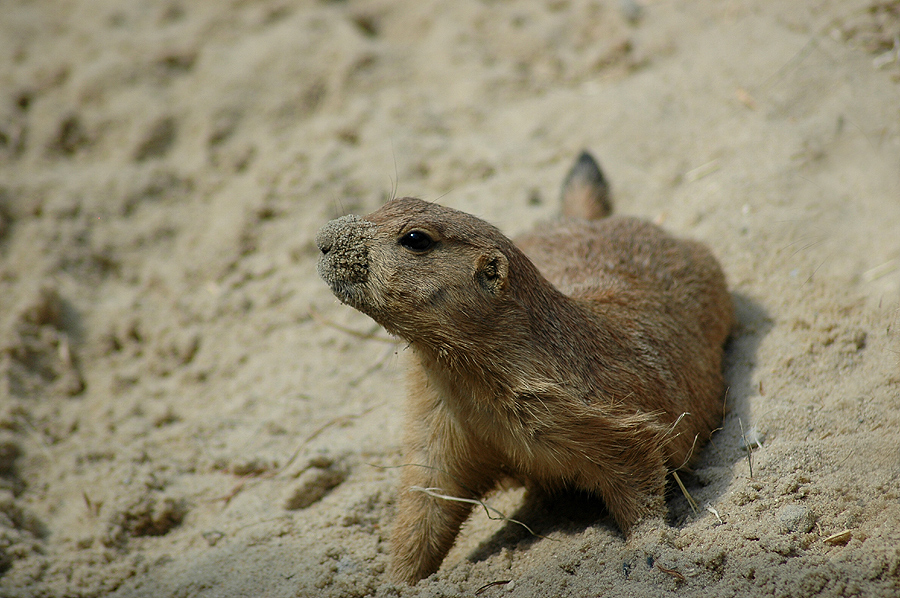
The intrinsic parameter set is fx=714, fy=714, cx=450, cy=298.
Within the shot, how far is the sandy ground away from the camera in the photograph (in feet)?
12.0

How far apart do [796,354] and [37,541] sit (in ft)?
15.6

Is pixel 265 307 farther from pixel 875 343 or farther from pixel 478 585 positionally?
pixel 875 343

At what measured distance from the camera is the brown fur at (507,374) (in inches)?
129

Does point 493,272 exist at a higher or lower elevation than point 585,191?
higher

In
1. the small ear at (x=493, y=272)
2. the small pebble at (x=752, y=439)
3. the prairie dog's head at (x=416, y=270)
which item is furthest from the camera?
the small pebble at (x=752, y=439)

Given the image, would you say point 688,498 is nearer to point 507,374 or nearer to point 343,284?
point 507,374

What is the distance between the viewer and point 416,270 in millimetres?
3244

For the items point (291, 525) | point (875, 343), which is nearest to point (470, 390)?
point (291, 525)

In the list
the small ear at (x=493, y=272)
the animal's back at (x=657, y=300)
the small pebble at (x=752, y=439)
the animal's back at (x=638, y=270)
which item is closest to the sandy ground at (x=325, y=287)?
the small pebble at (x=752, y=439)

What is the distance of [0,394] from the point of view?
17.4 ft

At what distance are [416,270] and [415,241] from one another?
146mm

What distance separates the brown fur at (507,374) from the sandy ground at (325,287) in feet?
0.83

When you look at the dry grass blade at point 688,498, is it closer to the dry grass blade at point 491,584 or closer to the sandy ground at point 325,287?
the sandy ground at point 325,287

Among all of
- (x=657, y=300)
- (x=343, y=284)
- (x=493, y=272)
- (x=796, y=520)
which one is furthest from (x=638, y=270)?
(x=343, y=284)
